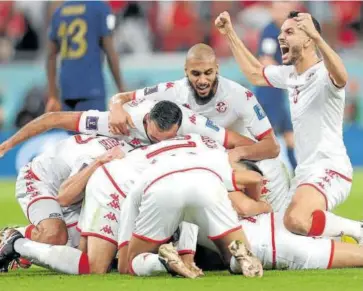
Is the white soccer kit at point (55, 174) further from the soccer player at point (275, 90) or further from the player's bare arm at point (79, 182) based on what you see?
the soccer player at point (275, 90)

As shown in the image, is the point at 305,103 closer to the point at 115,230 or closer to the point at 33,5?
the point at 115,230

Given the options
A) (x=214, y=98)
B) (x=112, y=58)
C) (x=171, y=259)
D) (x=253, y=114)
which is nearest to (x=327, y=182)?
(x=253, y=114)

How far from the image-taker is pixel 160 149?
304 inches

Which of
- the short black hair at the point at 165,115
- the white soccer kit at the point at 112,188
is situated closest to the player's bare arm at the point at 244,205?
the white soccer kit at the point at 112,188

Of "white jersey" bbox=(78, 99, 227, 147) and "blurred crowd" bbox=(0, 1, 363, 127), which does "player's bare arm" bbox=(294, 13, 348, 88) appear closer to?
"white jersey" bbox=(78, 99, 227, 147)

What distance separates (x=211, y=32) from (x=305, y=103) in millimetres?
8918

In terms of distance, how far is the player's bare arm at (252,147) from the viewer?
28.3 ft

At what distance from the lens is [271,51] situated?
13195mm

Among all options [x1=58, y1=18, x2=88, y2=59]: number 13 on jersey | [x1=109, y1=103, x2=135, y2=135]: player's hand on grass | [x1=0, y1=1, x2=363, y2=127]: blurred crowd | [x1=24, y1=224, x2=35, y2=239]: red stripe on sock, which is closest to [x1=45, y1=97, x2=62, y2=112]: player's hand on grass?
[x1=58, y1=18, x2=88, y2=59]: number 13 on jersey

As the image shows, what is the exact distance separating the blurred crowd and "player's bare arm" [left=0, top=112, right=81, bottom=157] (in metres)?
8.23

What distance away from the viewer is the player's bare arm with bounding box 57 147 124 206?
8133 millimetres

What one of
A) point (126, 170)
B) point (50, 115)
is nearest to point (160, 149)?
point (126, 170)

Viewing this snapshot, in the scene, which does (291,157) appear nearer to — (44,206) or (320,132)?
(320,132)

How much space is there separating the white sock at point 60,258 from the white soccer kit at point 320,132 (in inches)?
68.3
